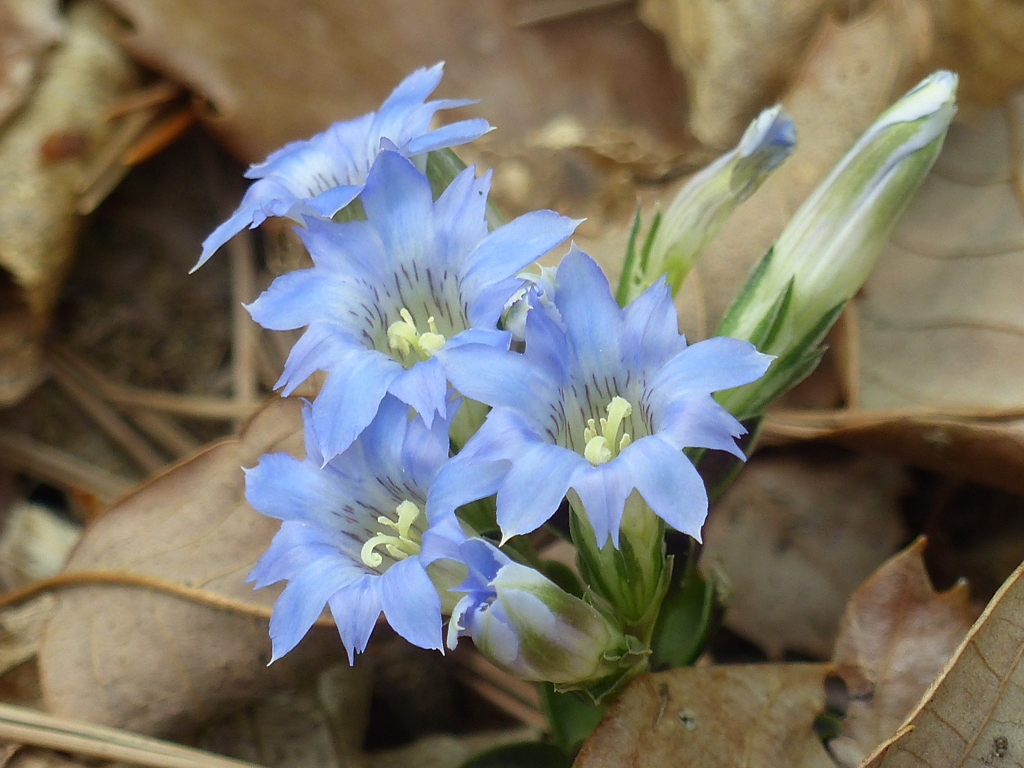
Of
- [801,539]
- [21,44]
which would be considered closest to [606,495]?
[801,539]

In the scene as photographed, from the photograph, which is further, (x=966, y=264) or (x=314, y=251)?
(x=966, y=264)

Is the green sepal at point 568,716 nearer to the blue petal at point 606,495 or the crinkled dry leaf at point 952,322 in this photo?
the blue petal at point 606,495

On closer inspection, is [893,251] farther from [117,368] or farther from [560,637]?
[117,368]

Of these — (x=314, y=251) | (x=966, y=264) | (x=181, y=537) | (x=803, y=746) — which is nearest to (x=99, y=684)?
(x=181, y=537)

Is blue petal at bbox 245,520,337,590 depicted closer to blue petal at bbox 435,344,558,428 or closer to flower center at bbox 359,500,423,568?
flower center at bbox 359,500,423,568

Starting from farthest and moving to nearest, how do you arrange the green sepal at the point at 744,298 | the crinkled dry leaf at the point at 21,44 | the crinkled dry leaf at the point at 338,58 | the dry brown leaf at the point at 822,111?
the crinkled dry leaf at the point at 338,58, the crinkled dry leaf at the point at 21,44, the dry brown leaf at the point at 822,111, the green sepal at the point at 744,298

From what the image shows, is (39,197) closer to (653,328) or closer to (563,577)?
(563,577)

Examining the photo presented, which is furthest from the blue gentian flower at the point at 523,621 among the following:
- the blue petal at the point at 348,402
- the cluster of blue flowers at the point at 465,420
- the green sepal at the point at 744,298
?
the green sepal at the point at 744,298
